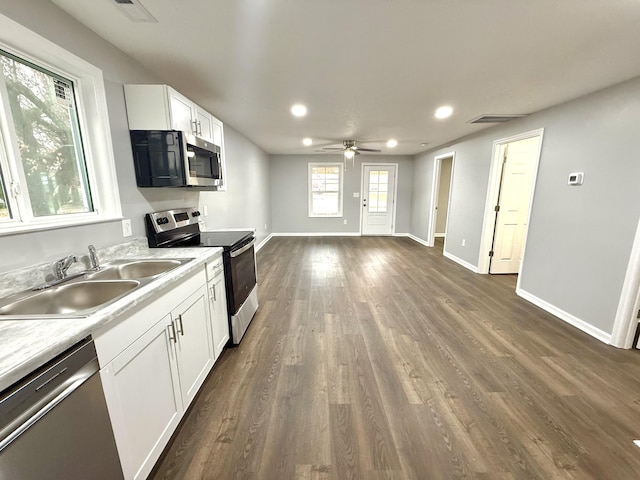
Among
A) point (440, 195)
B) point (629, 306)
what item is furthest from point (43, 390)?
point (440, 195)

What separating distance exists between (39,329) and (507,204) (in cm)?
495

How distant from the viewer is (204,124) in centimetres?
241

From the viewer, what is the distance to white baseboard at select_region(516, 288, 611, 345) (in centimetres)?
232

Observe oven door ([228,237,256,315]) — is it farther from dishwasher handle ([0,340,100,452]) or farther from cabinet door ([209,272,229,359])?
dishwasher handle ([0,340,100,452])

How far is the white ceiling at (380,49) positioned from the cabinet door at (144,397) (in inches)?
69.9

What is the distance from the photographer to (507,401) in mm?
1674

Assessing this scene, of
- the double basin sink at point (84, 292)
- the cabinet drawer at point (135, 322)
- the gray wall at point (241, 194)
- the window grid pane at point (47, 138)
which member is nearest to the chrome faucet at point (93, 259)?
the double basin sink at point (84, 292)

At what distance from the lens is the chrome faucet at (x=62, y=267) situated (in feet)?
4.22

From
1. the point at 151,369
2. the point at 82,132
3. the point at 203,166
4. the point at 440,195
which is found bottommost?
the point at 151,369

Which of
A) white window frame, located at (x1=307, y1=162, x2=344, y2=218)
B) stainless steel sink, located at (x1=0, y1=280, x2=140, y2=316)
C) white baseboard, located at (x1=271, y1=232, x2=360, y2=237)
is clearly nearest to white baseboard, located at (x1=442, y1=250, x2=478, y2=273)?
white baseboard, located at (x1=271, y1=232, x2=360, y2=237)

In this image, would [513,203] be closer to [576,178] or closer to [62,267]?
[576,178]

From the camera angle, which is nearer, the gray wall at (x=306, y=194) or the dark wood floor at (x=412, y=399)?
the dark wood floor at (x=412, y=399)

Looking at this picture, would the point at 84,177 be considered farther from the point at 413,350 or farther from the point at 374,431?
the point at 413,350

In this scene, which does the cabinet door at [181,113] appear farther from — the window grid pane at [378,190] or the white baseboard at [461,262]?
the window grid pane at [378,190]
